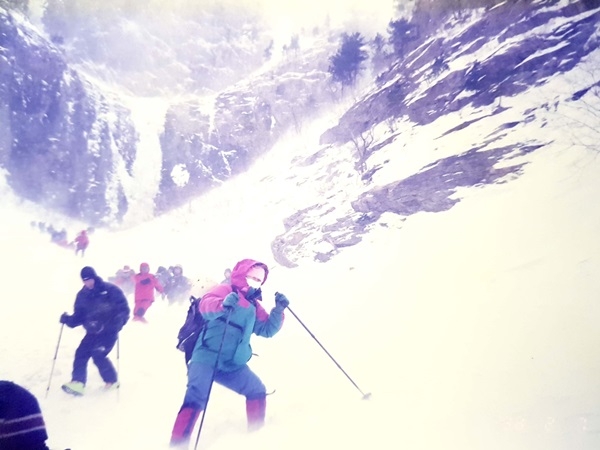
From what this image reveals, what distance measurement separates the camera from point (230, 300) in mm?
2549

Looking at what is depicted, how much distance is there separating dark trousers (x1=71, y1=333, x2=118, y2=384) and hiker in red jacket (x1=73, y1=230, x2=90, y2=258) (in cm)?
386

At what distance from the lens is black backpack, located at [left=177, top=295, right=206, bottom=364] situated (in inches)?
107

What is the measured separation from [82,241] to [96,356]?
404 cm

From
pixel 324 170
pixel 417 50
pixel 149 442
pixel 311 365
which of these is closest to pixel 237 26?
pixel 324 170

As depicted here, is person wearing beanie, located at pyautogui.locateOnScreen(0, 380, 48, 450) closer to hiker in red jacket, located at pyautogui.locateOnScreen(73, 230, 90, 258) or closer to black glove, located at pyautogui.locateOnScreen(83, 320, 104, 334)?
black glove, located at pyautogui.locateOnScreen(83, 320, 104, 334)

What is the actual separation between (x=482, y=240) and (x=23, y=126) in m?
7.04

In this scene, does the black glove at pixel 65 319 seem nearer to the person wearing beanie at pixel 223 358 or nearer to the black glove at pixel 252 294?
the person wearing beanie at pixel 223 358

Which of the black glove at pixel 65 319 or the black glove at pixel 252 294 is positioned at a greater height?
the black glove at pixel 65 319

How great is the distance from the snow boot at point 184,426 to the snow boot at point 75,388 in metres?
1.41

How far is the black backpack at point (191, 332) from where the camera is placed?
272 centimetres

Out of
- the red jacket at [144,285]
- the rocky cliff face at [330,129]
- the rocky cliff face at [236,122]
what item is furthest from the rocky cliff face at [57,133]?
the red jacket at [144,285]

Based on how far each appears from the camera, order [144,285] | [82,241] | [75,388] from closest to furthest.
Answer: [75,388], [144,285], [82,241]

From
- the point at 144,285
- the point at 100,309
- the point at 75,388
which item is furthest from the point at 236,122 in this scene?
the point at 75,388

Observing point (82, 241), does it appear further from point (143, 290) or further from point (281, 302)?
point (281, 302)
